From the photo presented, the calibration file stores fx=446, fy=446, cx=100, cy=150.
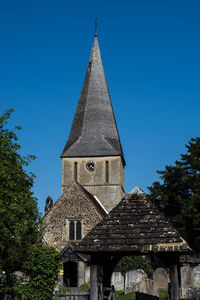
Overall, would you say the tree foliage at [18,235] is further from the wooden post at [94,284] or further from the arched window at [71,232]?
the arched window at [71,232]

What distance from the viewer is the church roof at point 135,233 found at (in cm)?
953

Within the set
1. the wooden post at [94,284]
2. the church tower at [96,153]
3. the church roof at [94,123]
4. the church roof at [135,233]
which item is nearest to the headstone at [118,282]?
the church roof at [135,233]

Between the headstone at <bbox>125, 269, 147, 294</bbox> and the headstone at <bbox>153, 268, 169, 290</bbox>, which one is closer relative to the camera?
the headstone at <bbox>125, 269, 147, 294</bbox>

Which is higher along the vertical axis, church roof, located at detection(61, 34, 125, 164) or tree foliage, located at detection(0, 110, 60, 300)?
church roof, located at detection(61, 34, 125, 164)

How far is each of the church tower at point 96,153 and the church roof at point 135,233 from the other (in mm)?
33333

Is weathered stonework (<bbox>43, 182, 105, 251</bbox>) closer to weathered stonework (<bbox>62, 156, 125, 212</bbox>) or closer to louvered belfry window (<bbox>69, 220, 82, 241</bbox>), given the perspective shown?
louvered belfry window (<bbox>69, 220, 82, 241</bbox>)

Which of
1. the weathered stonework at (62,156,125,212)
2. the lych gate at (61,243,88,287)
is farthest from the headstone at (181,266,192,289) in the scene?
the weathered stonework at (62,156,125,212)

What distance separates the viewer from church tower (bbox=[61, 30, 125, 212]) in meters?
44.9

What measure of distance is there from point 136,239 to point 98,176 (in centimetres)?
3549

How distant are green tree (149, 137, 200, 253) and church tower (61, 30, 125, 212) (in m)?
12.6

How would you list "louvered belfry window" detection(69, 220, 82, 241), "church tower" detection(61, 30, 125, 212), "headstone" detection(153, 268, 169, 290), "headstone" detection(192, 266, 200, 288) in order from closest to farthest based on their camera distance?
"headstone" detection(192, 266, 200, 288)
"headstone" detection(153, 268, 169, 290)
"louvered belfry window" detection(69, 220, 82, 241)
"church tower" detection(61, 30, 125, 212)

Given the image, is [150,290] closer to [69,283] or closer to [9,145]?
[9,145]

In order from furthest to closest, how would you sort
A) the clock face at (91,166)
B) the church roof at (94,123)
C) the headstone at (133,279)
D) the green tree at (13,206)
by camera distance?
the church roof at (94,123) < the clock face at (91,166) < the headstone at (133,279) < the green tree at (13,206)

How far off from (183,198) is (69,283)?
10.6 meters
